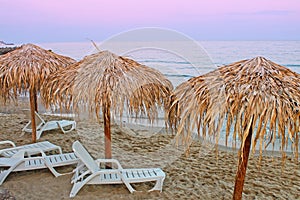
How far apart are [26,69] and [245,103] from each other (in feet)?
13.2

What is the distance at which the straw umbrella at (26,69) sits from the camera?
5051mm

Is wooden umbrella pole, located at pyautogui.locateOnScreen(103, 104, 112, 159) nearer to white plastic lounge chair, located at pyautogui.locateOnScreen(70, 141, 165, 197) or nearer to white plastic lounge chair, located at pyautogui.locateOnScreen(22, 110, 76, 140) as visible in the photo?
white plastic lounge chair, located at pyautogui.locateOnScreen(70, 141, 165, 197)

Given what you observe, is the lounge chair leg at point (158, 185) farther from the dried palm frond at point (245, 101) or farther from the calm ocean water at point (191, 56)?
the calm ocean water at point (191, 56)

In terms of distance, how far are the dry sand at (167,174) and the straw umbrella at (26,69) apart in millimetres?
1521

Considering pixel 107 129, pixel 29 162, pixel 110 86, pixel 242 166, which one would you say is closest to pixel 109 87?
pixel 110 86

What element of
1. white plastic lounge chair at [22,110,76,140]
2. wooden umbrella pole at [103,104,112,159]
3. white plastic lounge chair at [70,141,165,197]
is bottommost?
white plastic lounge chair at [70,141,165,197]

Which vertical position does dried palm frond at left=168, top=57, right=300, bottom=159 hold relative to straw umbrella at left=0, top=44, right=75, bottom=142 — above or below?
below

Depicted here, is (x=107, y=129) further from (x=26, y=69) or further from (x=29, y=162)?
(x=26, y=69)

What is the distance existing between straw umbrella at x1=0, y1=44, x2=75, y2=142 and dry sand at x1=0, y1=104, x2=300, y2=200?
1.52 meters

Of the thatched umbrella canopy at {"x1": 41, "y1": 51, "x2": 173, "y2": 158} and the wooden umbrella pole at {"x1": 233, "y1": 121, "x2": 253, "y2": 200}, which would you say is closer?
the wooden umbrella pole at {"x1": 233, "y1": 121, "x2": 253, "y2": 200}

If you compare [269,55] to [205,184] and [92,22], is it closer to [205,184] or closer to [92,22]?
[92,22]

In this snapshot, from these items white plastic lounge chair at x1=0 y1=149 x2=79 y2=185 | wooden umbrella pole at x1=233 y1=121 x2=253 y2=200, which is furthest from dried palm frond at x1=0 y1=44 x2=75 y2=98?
wooden umbrella pole at x1=233 y1=121 x2=253 y2=200

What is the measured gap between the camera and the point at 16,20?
17.1m

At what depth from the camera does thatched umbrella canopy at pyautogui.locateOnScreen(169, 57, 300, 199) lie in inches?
92.9
